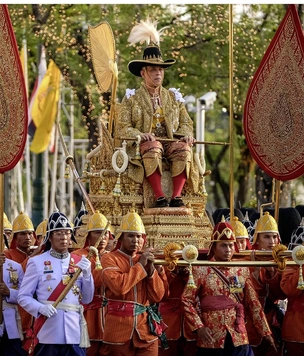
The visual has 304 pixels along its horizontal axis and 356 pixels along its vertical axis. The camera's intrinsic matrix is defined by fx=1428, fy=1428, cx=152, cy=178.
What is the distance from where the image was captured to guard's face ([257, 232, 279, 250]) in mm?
14984

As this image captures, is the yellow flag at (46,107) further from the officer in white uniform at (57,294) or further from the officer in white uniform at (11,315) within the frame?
the officer in white uniform at (57,294)

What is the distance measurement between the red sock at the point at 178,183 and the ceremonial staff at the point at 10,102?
2.80 m

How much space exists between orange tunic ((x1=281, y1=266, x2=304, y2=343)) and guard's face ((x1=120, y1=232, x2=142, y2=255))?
169cm

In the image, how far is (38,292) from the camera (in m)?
13.0

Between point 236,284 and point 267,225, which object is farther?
point 267,225

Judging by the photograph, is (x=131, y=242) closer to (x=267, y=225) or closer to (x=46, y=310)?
(x=46, y=310)

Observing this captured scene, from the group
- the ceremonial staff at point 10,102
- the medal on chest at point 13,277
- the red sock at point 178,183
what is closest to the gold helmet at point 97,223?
the medal on chest at point 13,277

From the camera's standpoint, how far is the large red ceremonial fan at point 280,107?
15.6 meters

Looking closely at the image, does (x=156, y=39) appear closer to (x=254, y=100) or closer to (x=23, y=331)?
(x=254, y=100)

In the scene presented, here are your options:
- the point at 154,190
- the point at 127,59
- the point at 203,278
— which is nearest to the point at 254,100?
the point at 154,190

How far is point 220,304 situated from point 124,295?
98 cm

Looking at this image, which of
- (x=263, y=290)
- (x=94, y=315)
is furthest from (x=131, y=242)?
(x=263, y=290)

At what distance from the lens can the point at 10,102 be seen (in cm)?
1448

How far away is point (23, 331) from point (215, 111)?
2163 cm
